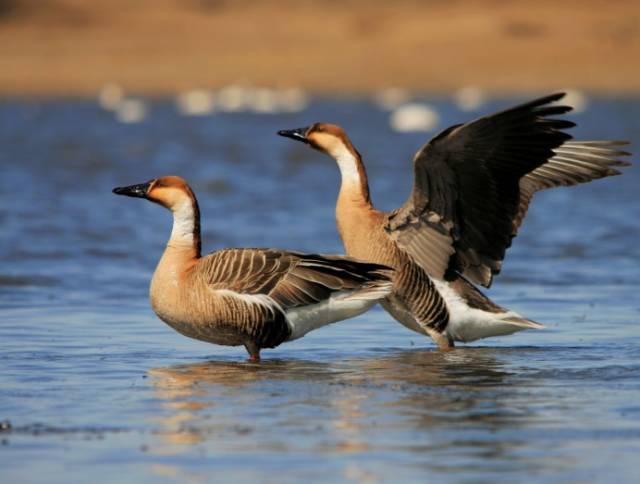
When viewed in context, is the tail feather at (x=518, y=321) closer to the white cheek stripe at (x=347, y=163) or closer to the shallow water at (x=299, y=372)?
the shallow water at (x=299, y=372)

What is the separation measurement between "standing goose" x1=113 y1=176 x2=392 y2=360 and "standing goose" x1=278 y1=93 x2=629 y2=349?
43cm

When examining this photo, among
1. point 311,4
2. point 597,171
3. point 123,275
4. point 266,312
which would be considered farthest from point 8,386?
point 311,4

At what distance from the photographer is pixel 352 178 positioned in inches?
360

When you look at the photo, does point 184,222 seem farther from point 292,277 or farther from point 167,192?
point 292,277

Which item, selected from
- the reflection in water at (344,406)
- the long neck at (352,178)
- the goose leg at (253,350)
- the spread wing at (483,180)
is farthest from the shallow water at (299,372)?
the long neck at (352,178)

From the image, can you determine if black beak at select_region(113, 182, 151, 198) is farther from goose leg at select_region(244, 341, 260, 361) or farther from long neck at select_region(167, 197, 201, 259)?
goose leg at select_region(244, 341, 260, 361)

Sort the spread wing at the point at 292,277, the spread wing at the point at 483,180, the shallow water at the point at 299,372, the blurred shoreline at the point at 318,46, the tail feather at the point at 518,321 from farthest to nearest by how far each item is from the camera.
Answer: the blurred shoreline at the point at 318,46 < the tail feather at the point at 518,321 < the spread wing at the point at 292,277 < the spread wing at the point at 483,180 < the shallow water at the point at 299,372

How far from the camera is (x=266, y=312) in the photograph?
27.6 ft

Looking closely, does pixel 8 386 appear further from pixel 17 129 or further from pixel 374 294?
pixel 17 129

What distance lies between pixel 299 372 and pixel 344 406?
1.25 m

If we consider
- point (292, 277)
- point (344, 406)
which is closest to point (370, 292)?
point (292, 277)

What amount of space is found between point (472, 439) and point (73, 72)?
160ft

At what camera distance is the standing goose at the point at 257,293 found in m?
8.37

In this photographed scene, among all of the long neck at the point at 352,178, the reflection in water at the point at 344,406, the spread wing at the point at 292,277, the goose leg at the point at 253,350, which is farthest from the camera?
the long neck at the point at 352,178
